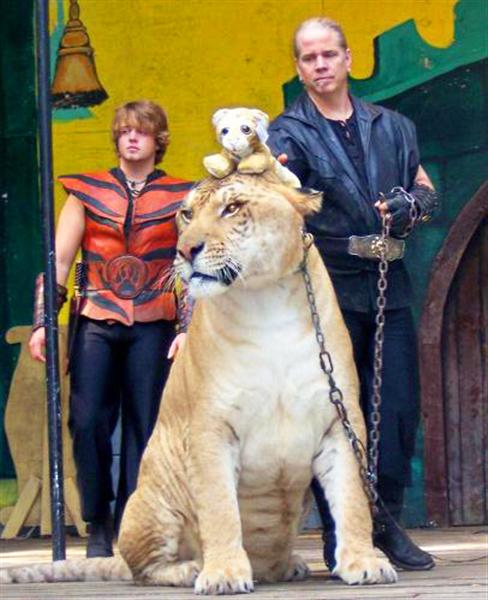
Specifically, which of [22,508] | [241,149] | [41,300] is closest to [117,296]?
[41,300]

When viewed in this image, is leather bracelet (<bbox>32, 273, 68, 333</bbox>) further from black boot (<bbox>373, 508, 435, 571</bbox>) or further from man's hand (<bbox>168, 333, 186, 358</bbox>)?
black boot (<bbox>373, 508, 435, 571</bbox>)

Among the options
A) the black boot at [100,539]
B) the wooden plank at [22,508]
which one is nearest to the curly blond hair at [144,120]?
the black boot at [100,539]

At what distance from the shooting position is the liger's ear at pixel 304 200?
518 centimetres

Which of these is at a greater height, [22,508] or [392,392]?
[392,392]

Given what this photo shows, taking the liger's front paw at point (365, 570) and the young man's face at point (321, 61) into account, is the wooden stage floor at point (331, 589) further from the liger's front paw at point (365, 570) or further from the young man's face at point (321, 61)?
the young man's face at point (321, 61)

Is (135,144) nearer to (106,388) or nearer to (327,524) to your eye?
(106,388)

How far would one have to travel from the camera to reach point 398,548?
5789 millimetres

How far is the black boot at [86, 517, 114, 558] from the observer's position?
21.7 feet

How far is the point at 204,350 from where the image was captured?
17.1ft

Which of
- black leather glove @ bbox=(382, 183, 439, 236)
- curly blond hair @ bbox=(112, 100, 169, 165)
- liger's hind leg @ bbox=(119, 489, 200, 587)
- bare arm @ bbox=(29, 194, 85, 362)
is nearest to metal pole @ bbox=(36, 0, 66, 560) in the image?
bare arm @ bbox=(29, 194, 85, 362)

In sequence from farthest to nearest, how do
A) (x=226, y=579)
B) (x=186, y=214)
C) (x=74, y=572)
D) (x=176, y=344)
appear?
(x=176, y=344), (x=74, y=572), (x=186, y=214), (x=226, y=579)

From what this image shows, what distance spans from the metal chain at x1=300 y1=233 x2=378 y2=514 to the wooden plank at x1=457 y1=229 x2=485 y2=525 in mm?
3368

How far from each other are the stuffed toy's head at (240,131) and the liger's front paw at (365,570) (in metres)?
1.15

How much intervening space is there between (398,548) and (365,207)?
105 cm
